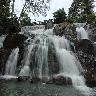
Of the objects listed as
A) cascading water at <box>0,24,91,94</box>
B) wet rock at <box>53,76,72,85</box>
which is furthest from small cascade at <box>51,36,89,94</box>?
wet rock at <box>53,76,72,85</box>

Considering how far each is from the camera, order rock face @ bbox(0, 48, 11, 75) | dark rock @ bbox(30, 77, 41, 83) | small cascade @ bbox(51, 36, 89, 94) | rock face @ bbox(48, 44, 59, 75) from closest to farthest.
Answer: dark rock @ bbox(30, 77, 41, 83), small cascade @ bbox(51, 36, 89, 94), rock face @ bbox(48, 44, 59, 75), rock face @ bbox(0, 48, 11, 75)

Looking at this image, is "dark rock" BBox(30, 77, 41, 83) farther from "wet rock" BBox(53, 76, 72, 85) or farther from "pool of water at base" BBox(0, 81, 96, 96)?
"pool of water at base" BBox(0, 81, 96, 96)

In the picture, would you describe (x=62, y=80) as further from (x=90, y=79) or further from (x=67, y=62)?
(x=67, y=62)

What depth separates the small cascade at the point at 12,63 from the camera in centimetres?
2338

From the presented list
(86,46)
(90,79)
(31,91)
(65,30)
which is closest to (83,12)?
(65,30)

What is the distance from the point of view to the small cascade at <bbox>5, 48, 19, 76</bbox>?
920 inches

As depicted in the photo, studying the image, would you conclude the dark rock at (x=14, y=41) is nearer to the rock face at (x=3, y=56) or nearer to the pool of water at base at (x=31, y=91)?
the rock face at (x=3, y=56)

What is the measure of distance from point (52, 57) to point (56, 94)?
8.27 meters

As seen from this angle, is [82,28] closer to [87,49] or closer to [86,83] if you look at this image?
[87,49]

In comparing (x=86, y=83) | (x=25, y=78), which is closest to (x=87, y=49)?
(x=86, y=83)

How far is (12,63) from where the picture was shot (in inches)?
946

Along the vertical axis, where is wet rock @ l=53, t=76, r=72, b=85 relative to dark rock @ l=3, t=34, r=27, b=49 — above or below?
below

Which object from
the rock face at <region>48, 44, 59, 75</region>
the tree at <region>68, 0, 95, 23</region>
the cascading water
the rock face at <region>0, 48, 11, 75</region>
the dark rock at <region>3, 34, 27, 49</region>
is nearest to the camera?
the cascading water

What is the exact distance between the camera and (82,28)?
104ft
